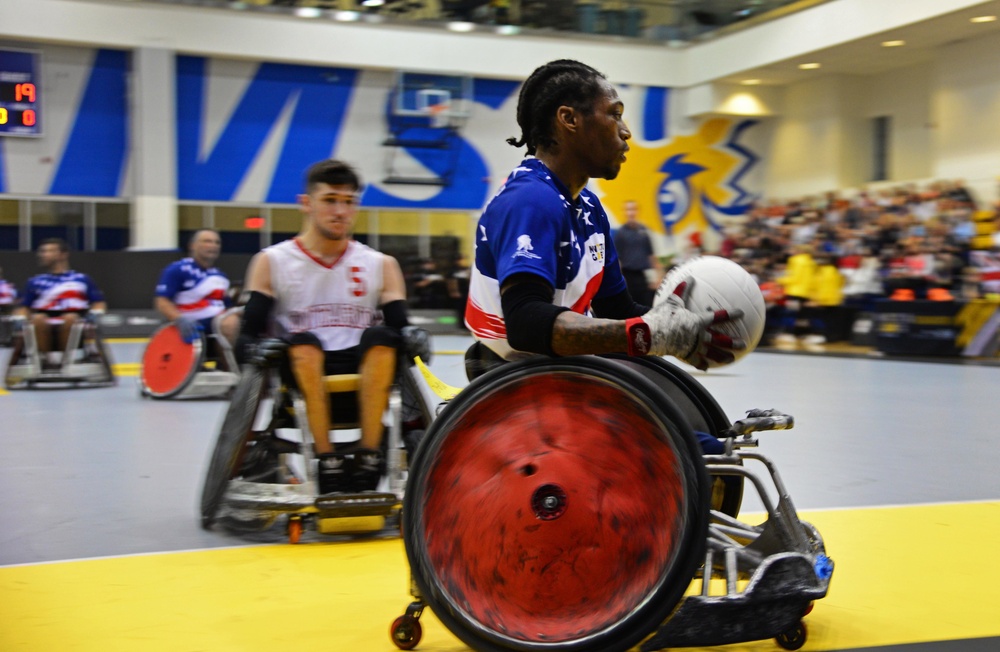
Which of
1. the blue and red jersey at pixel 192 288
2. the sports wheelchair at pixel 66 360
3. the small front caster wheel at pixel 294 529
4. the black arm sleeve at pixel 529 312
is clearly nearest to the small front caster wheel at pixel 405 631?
the black arm sleeve at pixel 529 312

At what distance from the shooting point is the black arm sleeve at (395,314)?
4.63 meters

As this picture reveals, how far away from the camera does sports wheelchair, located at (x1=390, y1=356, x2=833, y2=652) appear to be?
92.0 inches

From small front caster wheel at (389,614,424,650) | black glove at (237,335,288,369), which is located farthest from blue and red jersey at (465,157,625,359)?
black glove at (237,335,288,369)

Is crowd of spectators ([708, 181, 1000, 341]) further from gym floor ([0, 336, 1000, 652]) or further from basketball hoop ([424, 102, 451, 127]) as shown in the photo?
gym floor ([0, 336, 1000, 652])

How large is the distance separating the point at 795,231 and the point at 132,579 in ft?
58.2

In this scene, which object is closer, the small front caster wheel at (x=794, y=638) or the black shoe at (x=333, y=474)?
the small front caster wheel at (x=794, y=638)

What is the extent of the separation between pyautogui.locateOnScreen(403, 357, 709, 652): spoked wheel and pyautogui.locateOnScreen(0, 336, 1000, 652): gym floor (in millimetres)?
438

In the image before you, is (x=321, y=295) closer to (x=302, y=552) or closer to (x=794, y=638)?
(x=302, y=552)

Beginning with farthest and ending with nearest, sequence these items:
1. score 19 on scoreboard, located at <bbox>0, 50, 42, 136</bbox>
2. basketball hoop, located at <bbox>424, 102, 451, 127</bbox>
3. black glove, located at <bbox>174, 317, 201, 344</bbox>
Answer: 1. basketball hoop, located at <bbox>424, 102, 451, 127</bbox>
2. score 19 on scoreboard, located at <bbox>0, 50, 42, 136</bbox>
3. black glove, located at <bbox>174, 317, 201, 344</bbox>

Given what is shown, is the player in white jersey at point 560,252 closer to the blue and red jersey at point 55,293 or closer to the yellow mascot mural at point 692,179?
the blue and red jersey at point 55,293

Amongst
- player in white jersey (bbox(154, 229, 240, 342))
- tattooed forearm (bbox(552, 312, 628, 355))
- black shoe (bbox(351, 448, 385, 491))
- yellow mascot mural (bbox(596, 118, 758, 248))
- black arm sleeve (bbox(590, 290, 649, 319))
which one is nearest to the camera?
tattooed forearm (bbox(552, 312, 628, 355))

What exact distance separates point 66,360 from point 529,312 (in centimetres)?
902

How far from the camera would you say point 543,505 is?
2402 millimetres

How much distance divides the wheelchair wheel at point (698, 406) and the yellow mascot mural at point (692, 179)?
864 inches
